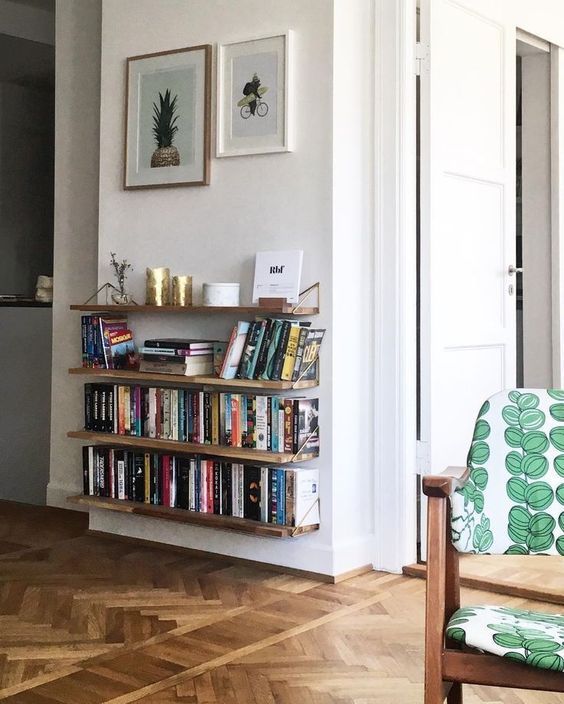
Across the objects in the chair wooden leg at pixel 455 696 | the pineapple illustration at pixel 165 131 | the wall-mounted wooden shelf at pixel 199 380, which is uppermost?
the pineapple illustration at pixel 165 131

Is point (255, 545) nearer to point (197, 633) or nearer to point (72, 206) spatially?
point (197, 633)

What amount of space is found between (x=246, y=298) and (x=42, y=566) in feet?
4.44

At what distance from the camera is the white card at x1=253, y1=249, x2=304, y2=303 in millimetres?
3828

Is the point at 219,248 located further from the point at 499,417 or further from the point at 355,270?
the point at 499,417

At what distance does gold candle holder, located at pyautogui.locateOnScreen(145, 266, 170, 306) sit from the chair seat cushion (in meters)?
2.42

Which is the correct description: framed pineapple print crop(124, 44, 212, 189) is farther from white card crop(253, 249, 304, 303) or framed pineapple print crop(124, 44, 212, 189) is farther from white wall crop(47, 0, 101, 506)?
white wall crop(47, 0, 101, 506)

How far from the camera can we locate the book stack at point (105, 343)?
170 inches

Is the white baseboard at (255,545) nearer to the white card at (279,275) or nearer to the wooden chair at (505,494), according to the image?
the white card at (279,275)

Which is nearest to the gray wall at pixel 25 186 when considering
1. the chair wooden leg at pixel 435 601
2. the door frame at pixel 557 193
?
the door frame at pixel 557 193

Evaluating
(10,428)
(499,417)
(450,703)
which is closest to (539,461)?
(499,417)

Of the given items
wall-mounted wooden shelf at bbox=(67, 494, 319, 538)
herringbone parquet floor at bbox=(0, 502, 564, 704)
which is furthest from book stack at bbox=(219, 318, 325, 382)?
herringbone parquet floor at bbox=(0, 502, 564, 704)

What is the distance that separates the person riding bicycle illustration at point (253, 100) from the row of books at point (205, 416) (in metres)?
1.14

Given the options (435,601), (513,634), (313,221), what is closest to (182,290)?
(313,221)

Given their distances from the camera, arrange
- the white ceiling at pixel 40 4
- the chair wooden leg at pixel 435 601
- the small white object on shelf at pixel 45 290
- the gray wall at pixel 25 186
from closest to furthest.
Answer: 1. the chair wooden leg at pixel 435 601
2. the small white object on shelf at pixel 45 290
3. the white ceiling at pixel 40 4
4. the gray wall at pixel 25 186
